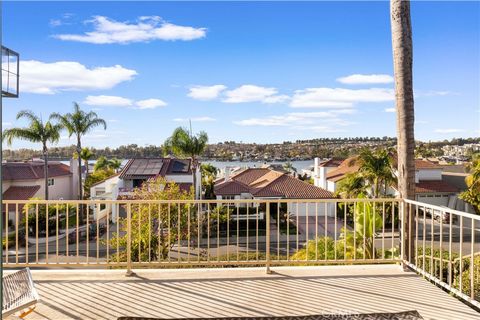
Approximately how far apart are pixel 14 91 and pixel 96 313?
194 centimetres

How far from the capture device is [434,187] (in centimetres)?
2716

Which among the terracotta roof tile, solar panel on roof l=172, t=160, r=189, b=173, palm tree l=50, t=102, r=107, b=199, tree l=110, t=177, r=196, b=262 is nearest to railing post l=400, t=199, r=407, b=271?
tree l=110, t=177, r=196, b=262

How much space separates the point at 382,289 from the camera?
378 centimetres

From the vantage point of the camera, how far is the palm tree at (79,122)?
90.3 feet

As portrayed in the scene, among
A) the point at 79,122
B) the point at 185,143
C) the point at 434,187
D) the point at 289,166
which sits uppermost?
the point at 79,122

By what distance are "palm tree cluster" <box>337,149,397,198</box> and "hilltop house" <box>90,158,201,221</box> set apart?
1152cm

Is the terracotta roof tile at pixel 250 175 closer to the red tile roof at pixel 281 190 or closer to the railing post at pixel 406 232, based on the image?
the red tile roof at pixel 281 190

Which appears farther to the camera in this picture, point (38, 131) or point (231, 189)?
point (231, 189)

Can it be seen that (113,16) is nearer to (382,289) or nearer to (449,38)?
(449,38)

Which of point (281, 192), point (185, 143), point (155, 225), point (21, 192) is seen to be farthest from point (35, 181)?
point (281, 192)

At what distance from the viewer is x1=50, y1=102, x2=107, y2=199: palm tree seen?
27531 millimetres

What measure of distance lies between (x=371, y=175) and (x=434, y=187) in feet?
28.3

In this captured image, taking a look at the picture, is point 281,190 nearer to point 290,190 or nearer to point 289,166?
point 290,190

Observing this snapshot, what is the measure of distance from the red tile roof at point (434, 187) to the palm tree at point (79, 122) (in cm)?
2383
